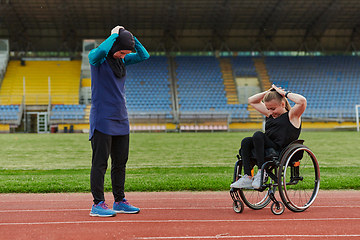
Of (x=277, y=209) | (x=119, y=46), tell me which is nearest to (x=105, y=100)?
(x=119, y=46)

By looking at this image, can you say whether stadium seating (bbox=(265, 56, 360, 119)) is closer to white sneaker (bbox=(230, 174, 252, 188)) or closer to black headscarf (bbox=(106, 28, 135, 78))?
white sneaker (bbox=(230, 174, 252, 188))

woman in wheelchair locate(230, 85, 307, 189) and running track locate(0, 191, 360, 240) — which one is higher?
woman in wheelchair locate(230, 85, 307, 189)

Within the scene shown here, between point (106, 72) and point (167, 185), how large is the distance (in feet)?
9.55

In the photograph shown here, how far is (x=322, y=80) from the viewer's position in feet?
116

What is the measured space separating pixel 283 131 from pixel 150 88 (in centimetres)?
3033

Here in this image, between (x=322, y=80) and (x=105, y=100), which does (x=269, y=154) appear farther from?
(x=322, y=80)

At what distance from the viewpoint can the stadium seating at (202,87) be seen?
32.0 meters

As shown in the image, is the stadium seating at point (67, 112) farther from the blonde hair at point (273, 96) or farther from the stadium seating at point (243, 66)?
the blonde hair at point (273, 96)

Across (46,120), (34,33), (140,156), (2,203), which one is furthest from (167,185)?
(34,33)

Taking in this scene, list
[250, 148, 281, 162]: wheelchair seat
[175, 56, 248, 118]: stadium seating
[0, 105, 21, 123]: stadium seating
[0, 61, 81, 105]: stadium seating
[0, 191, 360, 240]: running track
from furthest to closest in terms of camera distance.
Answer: [0, 61, 81, 105]: stadium seating, [175, 56, 248, 118]: stadium seating, [0, 105, 21, 123]: stadium seating, [250, 148, 281, 162]: wheelchair seat, [0, 191, 360, 240]: running track

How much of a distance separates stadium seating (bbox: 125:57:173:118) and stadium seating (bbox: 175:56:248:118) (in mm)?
1357

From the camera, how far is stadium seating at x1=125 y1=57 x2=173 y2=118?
104ft

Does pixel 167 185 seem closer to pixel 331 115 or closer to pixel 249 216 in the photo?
pixel 249 216

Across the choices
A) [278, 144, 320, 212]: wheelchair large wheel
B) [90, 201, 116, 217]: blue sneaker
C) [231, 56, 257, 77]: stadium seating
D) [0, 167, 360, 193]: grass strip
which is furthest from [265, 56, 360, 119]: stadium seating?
[90, 201, 116, 217]: blue sneaker
